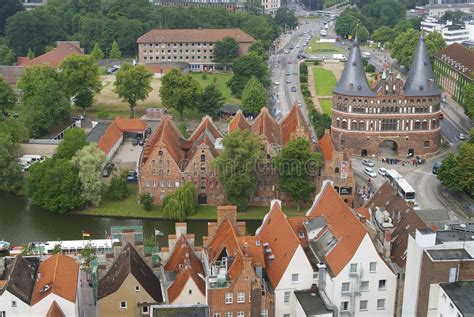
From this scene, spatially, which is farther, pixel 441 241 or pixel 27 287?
pixel 27 287

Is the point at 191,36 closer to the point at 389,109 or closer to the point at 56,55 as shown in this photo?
the point at 56,55

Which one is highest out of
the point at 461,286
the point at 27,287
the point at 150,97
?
the point at 461,286

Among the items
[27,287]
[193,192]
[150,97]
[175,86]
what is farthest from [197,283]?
[150,97]

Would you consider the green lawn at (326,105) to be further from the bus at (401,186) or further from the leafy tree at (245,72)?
the bus at (401,186)

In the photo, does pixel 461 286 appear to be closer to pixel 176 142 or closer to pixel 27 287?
pixel 27 287

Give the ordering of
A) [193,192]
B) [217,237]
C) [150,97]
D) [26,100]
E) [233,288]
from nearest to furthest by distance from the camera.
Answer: [233,288] < [217,237] < [193,192] < [26,100] < [150,97]

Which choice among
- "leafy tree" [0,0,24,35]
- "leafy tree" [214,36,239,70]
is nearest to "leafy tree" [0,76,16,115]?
"leafy tree" [214,36,239,70]

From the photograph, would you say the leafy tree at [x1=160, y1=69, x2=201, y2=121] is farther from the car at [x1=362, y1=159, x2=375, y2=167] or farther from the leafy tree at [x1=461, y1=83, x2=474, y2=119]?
the leafy tree at [x1=461, y1=83, x2=474, y2=119]
